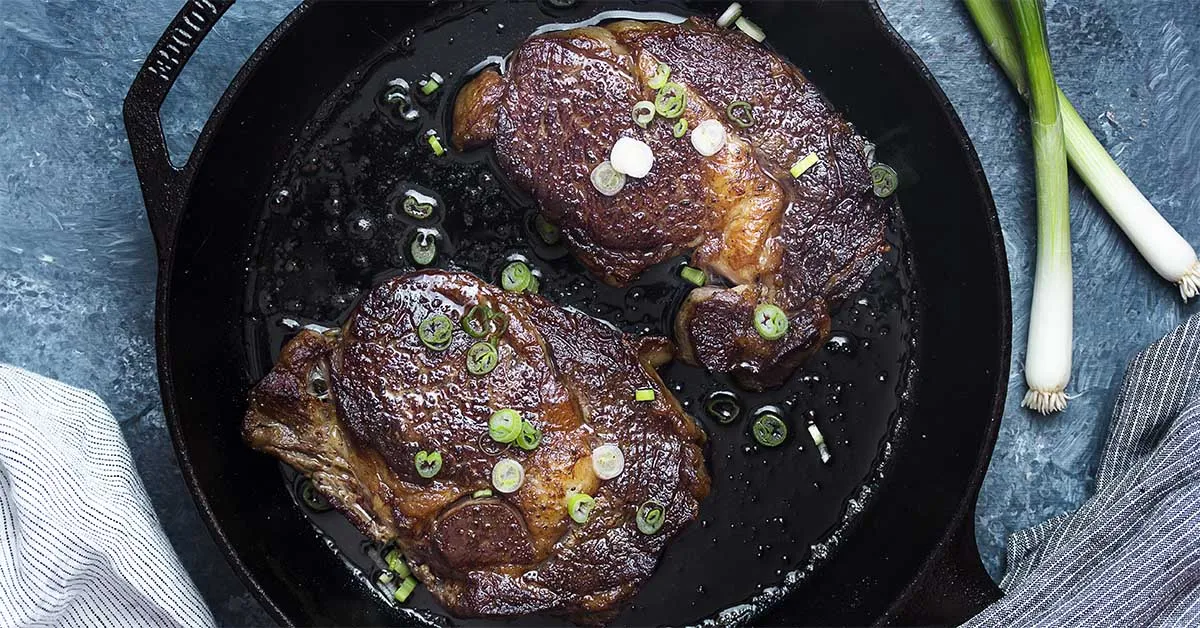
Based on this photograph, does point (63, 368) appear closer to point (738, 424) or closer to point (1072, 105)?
point (738, 424)

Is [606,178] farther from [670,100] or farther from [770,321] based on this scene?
[770,321]

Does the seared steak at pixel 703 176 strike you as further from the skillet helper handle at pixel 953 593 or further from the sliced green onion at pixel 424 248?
the skillet helper handle at pixel 953 593

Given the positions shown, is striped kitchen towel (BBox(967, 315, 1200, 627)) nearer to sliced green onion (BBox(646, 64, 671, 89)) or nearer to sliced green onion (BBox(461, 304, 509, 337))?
sliced green onion (BBox(461, 304, 509, 337))

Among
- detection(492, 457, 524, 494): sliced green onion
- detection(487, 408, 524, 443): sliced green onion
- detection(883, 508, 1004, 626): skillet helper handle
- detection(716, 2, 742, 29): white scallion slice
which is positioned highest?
detection(716, 2, 742, 29): white scallion slice

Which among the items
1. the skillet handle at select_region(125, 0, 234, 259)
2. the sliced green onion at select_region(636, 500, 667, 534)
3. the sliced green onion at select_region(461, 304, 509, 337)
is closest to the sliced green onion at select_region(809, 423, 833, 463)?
the sliced green onion at select_region(636, 500, 667, 534)

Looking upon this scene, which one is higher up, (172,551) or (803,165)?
(803,165)

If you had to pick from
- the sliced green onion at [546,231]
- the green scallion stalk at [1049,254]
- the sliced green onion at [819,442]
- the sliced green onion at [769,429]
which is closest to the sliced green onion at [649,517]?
the sliced green onion at [769,429]

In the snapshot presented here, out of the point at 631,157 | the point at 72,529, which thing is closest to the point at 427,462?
the point at 72,529
